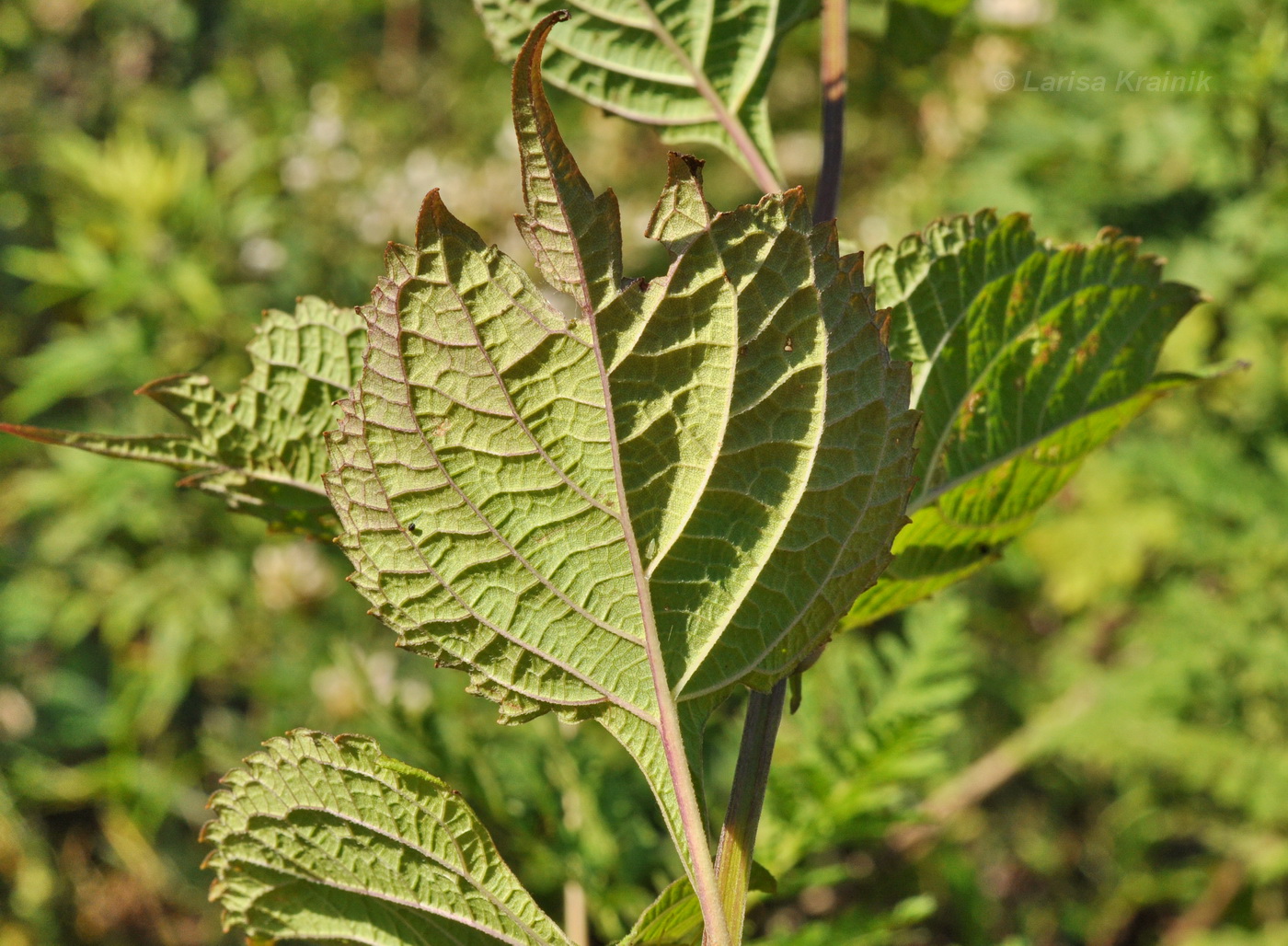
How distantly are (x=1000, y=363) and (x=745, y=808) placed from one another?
309mm

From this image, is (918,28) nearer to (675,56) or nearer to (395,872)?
(675,56)

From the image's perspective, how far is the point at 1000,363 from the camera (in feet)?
1.97

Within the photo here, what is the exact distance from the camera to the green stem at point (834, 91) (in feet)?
2.11

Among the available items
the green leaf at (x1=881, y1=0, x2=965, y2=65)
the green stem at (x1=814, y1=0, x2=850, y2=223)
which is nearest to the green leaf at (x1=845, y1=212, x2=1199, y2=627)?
the green stem at (x1=814, y1=0, x2=850, y2=223)

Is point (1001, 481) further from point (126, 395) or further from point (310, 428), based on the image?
point (126, 395)

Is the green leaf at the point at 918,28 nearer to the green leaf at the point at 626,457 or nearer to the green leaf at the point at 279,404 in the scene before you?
the green leaf at the point at 626,457

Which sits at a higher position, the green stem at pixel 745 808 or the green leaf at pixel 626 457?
the green leaf at pixel 626 457

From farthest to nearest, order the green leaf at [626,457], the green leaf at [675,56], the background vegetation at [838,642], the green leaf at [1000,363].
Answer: the background vegetation at [838,642], the green leaf at [675,56], the green leaf at [1000,363], the green leaf at [626,457]

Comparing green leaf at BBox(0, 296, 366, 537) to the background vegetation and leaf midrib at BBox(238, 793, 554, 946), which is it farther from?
the background vegetation

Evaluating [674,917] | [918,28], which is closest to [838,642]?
[918,28]

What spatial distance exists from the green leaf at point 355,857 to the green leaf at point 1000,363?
26 centimetres

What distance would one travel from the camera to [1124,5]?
69.4 inches

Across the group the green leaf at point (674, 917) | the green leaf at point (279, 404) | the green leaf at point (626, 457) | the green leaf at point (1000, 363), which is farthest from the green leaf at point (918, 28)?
the green leaf at point (674, 917)

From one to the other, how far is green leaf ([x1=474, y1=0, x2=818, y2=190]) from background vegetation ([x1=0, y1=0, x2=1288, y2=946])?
193 mm
